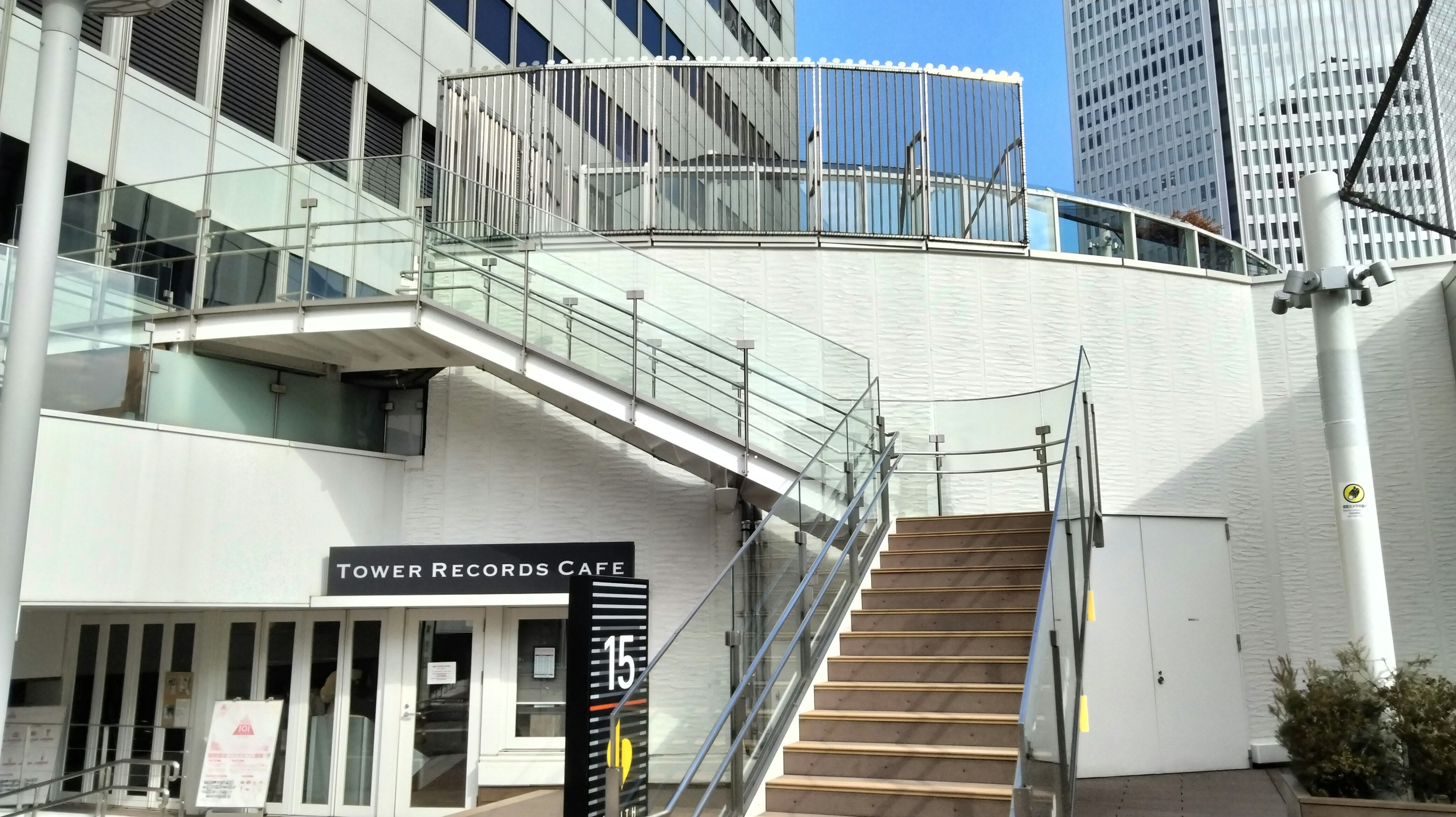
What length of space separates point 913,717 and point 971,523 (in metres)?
2.55

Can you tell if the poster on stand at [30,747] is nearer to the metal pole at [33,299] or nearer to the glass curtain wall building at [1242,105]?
the metal pole at [33,299]

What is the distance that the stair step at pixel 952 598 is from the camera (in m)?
7.16

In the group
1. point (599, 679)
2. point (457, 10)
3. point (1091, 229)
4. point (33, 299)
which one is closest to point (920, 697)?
point (599, 679)

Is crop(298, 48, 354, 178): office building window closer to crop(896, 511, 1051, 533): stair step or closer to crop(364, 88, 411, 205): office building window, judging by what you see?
crop(364, 88, 411, 205): office building window

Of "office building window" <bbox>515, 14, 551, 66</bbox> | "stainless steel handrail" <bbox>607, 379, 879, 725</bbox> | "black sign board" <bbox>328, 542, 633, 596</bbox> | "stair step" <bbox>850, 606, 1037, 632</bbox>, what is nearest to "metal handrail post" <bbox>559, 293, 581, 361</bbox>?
"black sign board" <bbox>328, 542, 633, 596</bbox>

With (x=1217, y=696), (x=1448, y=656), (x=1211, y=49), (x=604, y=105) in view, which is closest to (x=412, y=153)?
(x=604, y=105)

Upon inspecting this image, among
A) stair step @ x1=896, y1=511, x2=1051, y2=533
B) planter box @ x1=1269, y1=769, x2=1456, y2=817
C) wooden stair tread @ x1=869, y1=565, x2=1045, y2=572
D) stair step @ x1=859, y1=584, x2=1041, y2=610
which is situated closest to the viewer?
planter box @ x1=1269, y1=769, x2=1456, y2=817

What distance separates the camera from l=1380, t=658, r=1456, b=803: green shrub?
6.07m

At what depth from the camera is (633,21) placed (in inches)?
827

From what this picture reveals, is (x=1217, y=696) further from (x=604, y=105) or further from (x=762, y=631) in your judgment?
(x=604, y=105)

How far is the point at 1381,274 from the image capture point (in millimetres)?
7488

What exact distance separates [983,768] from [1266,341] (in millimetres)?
7278

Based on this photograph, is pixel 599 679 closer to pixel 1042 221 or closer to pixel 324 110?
pixel 1042 221

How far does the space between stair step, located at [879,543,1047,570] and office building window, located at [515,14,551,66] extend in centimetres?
1193
